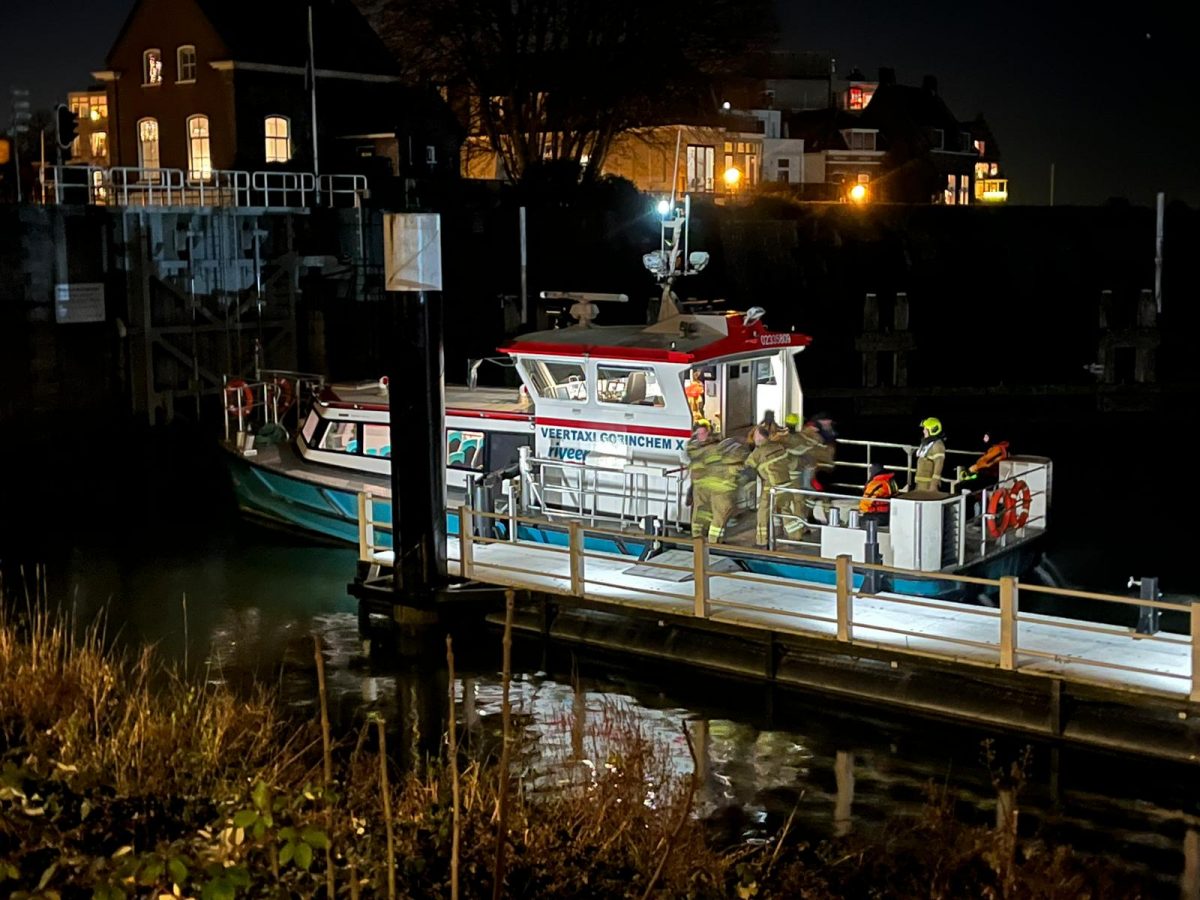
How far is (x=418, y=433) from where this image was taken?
53.4ft

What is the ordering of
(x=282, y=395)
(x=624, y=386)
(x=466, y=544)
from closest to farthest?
(x=466, y=544)
(x=624, y=386)
(x=282, y=395)

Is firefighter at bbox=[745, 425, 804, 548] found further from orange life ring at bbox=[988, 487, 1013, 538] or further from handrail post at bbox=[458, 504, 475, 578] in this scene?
handrail post at bbox=[458, 504, 475, 578]

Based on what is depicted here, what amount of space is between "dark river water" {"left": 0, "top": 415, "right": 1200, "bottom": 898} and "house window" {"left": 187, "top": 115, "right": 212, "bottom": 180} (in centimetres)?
2914

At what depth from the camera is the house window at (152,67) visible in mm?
53300

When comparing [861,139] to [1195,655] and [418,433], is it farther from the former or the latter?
[1195,655]

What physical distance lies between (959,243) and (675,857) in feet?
170

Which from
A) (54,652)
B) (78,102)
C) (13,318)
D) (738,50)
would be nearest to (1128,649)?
(54,652)

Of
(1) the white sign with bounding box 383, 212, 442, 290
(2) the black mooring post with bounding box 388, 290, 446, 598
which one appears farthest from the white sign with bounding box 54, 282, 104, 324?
(1) the white sign with bounding box 383, 212, 442, 290

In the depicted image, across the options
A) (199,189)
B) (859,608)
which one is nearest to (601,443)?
(859,608)

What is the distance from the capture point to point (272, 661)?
55.5 ft

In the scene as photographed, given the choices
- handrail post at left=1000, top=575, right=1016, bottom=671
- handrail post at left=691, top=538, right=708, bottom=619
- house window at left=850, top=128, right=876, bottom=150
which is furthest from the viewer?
house window at left=850, top=128, right=876, bottom=150

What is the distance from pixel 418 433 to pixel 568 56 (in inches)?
1341

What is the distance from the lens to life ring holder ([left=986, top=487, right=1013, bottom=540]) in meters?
16.6

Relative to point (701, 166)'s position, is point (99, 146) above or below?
above
